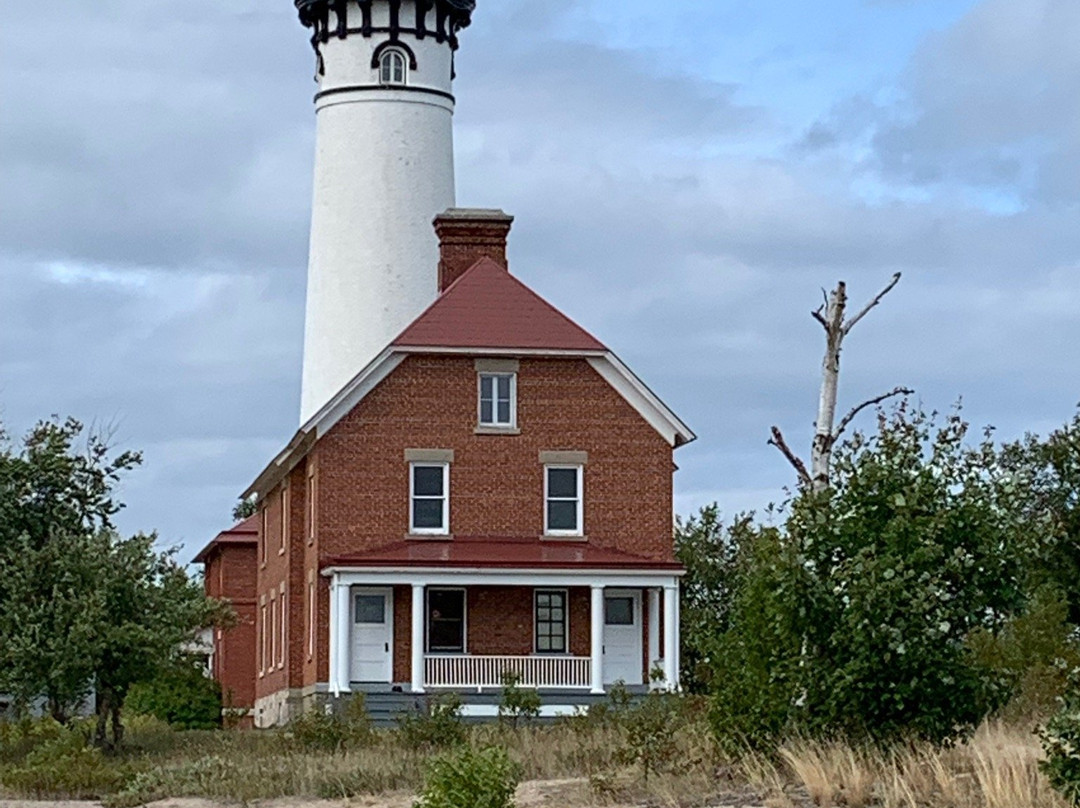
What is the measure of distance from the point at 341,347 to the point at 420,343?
6.90 meters

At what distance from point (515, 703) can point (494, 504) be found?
7020mm

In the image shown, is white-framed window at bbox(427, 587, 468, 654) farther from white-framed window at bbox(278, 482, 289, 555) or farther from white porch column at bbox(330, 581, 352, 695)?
white-framed window at bbox(278, 482, 289, 555)

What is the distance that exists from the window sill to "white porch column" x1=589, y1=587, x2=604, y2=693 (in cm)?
377

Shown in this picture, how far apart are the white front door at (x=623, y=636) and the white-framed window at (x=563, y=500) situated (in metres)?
1.56

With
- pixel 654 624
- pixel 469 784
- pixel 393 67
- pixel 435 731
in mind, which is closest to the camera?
pixel 469 784

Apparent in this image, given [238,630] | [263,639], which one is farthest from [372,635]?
[238,630]

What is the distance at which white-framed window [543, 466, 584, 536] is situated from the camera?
4625cm

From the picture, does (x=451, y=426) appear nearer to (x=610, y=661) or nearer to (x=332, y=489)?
(x=332, y=489)

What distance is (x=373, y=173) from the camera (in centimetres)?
5341

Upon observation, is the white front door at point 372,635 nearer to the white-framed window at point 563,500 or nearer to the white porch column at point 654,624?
the white-framed window at point 563,500

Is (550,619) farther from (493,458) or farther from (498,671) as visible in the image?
(493,458)

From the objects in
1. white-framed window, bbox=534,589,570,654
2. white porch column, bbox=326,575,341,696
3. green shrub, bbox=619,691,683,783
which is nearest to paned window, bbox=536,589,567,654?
white-framed window, bbox=534,589,570,654

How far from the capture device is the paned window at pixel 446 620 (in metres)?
45.6

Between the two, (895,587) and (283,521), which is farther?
(283,521)
